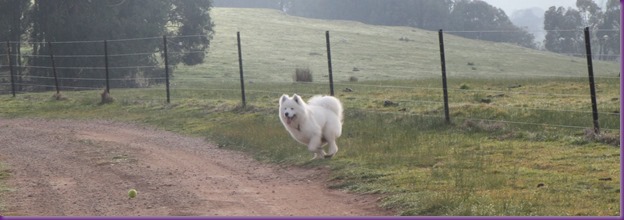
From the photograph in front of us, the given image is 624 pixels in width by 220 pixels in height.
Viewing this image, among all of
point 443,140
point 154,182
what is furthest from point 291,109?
point 443,140

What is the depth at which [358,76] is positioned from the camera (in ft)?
152

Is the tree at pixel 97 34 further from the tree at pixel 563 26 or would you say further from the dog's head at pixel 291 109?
the tree at pixel 563 26

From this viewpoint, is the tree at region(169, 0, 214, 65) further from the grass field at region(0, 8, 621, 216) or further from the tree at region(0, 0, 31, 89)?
the grass field at region(0, 8, 621, 216)

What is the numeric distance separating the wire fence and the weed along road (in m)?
4.95

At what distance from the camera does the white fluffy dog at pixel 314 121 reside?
41.6ft

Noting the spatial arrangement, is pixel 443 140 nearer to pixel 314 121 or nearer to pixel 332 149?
pixel 332 149

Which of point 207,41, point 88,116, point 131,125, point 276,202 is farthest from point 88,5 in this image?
point 276,202

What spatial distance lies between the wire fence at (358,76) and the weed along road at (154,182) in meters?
4.95

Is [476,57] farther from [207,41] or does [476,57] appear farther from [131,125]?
[131,125]

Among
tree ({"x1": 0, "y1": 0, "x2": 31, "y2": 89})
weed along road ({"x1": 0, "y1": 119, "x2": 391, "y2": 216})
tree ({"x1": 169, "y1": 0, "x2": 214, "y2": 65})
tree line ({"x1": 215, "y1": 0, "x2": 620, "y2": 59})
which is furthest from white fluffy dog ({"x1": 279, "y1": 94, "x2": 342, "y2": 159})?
tree line ({"x1": 215, "y1": 0, "x2": 620, "y2": 59})

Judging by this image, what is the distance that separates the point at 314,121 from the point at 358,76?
110 ft

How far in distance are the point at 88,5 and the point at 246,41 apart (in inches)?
1132

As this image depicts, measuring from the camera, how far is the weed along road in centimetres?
925

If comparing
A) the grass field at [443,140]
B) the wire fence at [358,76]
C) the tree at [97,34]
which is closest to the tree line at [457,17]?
the wire fence at [358,76]
